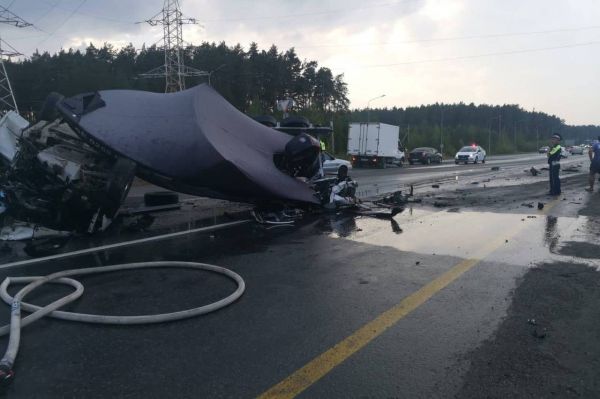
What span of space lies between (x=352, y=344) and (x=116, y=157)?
464 cm

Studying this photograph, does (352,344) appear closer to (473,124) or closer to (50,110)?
(50,110)

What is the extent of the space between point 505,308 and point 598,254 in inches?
107

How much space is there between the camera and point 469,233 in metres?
7.33

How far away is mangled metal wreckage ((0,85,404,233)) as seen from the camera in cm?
634

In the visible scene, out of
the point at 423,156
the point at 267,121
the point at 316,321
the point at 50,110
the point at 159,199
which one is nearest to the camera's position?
the point at 316,321

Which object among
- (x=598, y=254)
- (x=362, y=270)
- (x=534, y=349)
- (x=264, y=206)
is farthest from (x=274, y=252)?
(x=598, y=254)

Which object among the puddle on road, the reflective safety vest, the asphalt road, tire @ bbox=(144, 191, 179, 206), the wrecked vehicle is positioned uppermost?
the reflective safety vest

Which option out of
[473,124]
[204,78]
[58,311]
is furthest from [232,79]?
[473,124]

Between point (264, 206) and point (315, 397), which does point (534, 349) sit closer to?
point (315, 397)

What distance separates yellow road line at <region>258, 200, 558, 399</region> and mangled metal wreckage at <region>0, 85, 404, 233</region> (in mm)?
3431

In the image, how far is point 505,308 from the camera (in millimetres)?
4000

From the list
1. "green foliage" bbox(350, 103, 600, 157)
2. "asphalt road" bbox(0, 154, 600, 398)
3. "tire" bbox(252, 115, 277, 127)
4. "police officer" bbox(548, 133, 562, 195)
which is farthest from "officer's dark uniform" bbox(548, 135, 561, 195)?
"green foliage" bbox(350, 103, 600, 157)

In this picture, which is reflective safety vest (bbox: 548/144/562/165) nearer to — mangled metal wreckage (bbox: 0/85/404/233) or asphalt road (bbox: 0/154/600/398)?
asphalt road (bbox: 0/154/600/398)

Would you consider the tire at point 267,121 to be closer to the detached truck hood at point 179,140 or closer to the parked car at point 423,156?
the detached truck hood at point 179,140
